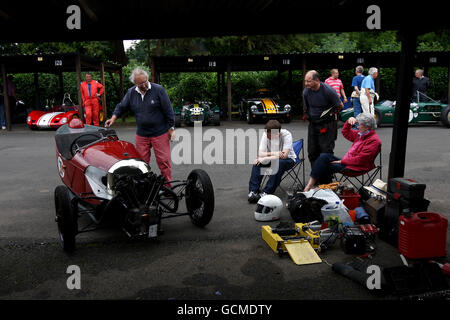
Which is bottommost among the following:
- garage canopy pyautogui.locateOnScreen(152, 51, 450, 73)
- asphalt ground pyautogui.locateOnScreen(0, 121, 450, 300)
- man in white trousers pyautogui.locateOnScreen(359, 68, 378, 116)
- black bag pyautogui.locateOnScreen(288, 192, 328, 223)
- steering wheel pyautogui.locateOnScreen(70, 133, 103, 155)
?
asphalt ground pyautogui.locateOnScreen(0, 121, 450, 300)

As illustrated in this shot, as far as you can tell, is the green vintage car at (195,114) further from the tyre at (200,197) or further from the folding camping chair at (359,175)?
the tyre at (200,197)

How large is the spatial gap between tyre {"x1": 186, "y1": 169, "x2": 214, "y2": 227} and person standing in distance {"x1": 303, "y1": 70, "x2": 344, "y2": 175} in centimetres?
247

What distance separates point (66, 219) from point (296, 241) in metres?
2.36

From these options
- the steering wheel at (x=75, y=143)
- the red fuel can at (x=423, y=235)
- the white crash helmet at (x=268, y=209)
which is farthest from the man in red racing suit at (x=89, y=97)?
the red fuel can at (x=423, y=235)

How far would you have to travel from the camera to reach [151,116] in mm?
6008

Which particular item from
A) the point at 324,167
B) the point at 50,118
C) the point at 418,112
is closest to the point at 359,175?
the point at 324,167

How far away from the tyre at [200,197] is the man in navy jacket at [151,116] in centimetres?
110

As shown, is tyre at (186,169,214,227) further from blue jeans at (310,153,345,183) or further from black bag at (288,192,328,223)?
blue jeans at (310,153,345,183)

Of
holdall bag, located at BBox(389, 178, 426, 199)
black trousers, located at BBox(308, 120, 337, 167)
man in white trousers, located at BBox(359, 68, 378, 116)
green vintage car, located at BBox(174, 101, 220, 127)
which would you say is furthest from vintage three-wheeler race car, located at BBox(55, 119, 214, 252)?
green vintage car, located at BBox(174, 101, 220, 127)

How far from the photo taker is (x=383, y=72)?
22250mm

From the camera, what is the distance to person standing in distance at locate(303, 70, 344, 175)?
6402mm

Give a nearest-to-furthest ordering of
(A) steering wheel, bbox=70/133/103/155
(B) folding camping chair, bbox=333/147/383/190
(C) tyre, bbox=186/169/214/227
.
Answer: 1. (C) tyre, bbox=186/169/214/227
2. (A) steering wheel, bbox=70/133/103/155
3. (B) folding camping chair, bbox=333/147/383/190

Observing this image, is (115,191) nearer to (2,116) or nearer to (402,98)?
(402,98)
